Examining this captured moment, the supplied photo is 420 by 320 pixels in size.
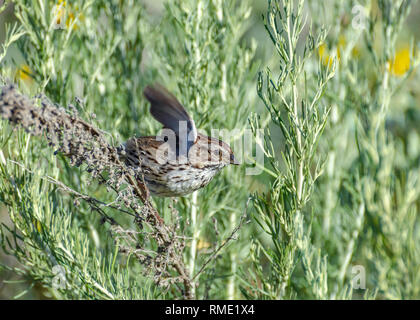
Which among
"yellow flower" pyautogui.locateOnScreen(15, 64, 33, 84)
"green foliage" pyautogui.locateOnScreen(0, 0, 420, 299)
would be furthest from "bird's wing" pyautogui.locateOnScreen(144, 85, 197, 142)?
"yellow flower" pyautogui.locateOnScreen(15, 64, 33, 84)

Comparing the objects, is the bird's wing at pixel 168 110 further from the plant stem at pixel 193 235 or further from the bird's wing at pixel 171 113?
the plant stem at pixel 193 235

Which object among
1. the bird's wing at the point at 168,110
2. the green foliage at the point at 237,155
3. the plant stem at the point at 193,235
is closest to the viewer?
the green foliage at the point at 237,155

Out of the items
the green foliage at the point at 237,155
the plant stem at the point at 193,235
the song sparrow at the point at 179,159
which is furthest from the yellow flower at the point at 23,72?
the plant stem at the point at 193,235

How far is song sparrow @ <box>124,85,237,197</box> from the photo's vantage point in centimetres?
218

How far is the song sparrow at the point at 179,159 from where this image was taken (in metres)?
2.18

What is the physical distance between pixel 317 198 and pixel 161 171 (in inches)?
28.9

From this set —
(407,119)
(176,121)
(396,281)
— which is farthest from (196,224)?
(407,119)

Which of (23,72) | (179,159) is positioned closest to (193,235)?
(179,159)

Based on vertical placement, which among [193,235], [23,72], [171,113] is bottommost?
[193,235]

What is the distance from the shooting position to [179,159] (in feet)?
7.61

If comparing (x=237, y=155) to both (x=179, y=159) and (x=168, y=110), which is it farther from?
(x=168, y=110)

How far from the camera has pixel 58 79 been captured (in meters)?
2.13
